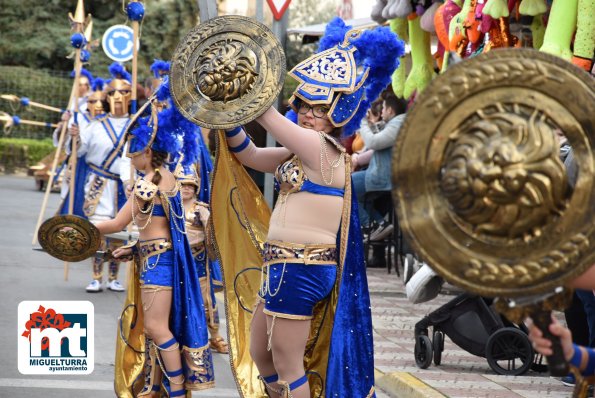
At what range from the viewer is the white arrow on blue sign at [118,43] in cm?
1216

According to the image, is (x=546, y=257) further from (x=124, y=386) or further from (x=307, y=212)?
(x=124, y=386)

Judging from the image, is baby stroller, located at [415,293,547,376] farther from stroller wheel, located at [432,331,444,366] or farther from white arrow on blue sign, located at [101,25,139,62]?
white arrow on blue sign, located at [101,25,139,62]

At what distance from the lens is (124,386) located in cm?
629

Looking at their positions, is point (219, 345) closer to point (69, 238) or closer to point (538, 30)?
point (69, 238)

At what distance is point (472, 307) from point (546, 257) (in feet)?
15.8

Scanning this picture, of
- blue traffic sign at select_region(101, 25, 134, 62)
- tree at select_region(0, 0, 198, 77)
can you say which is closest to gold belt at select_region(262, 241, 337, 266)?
blue traffic sign at select_region(101, 25, 134, 62)

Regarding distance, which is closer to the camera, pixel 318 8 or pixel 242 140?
pixel 242 140

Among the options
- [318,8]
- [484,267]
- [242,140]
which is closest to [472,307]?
[242,140]

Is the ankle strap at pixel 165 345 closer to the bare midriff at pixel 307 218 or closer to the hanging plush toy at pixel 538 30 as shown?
the bare midriff at pixel 307 218

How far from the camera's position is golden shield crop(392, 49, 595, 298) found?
105 inches

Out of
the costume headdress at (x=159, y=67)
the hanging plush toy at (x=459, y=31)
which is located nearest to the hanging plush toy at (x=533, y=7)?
the hanging plush toy at (x=459, y=31)

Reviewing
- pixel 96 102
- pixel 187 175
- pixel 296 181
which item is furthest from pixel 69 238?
pixel 96 102

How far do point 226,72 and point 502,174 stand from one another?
205 centimetres

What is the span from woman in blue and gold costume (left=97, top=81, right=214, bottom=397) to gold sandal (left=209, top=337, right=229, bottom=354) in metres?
1.95
